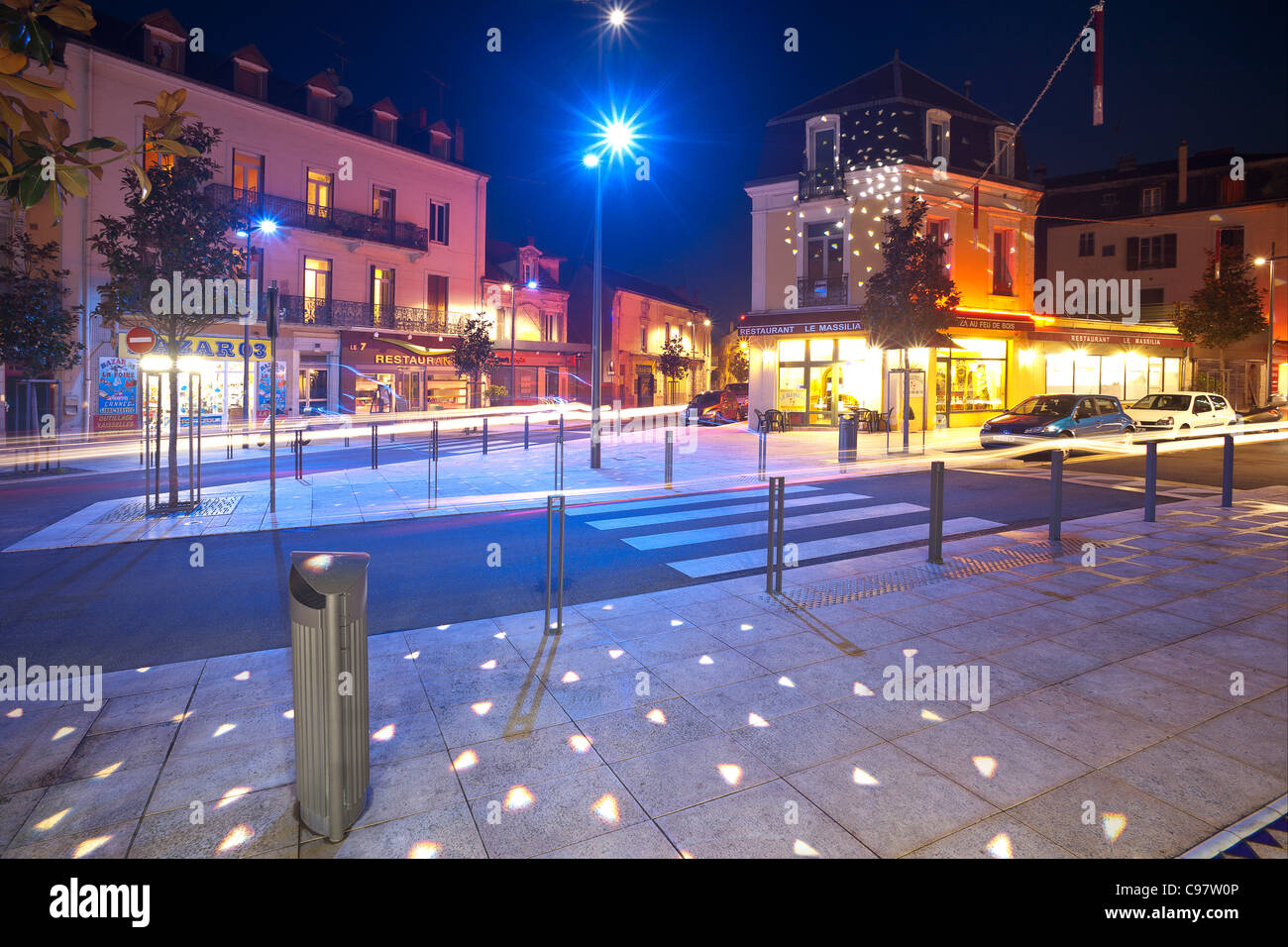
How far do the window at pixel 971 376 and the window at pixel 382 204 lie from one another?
26717 millimetres

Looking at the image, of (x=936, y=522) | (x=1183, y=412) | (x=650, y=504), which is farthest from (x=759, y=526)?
(x=1183, y=412)

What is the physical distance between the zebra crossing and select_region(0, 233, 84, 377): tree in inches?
673

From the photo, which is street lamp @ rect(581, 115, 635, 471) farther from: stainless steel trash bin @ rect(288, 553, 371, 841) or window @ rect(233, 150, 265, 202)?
window @ rect(233, 150, 265, 202)

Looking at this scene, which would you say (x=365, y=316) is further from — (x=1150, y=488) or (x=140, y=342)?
(x=1150, y=488)

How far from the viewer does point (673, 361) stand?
5672 cm

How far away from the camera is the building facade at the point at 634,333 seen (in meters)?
52.9

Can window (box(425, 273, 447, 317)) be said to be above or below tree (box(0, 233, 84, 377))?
above


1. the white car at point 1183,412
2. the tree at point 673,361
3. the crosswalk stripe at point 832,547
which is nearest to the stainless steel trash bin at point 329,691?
the crosswalk stripe at point 832,547

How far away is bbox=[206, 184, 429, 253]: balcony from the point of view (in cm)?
2945

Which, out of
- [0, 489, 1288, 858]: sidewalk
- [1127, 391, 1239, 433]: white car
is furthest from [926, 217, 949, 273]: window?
[0, 489, 1288, 858]: sidewalk

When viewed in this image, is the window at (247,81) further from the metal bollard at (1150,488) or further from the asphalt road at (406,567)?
the metal bollard at (1150,488)

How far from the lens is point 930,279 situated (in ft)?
70.4
